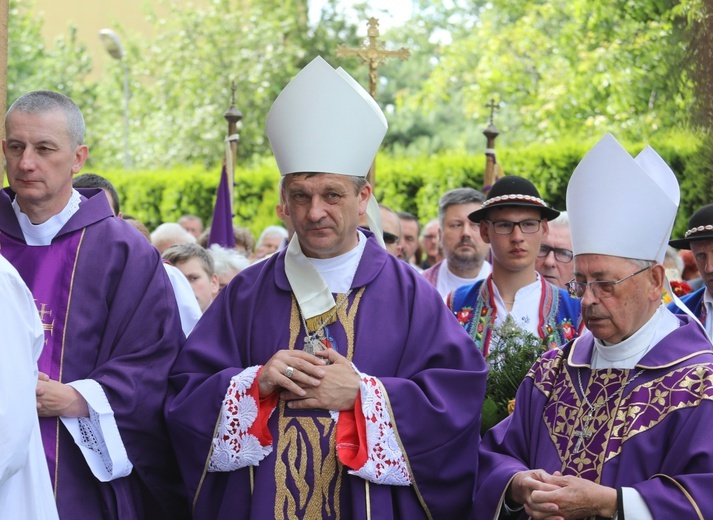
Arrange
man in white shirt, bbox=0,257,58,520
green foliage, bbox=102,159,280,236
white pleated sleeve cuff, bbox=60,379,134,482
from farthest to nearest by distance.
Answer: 1. green foliage, bbox=102,159,280,236
2. white pleated sleeve cuff, bbox=60,379,134,482
3. man in white shirt, bbox=0,257,58,520

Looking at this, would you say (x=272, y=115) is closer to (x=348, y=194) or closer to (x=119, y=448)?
(x=348, y=194)

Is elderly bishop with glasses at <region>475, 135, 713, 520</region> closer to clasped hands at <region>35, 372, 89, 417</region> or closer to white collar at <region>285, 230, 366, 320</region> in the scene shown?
white collar at <region>285, 230, 366, 320</region>

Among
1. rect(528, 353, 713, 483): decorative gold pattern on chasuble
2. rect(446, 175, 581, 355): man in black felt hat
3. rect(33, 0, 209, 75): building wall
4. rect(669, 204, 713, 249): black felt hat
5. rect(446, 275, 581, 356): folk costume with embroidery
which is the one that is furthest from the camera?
rect(33, 0, 209, 75): building wall

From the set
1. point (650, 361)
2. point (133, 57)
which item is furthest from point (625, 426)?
point (133, 57)

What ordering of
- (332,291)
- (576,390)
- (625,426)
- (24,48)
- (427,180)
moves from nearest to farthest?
(625,426), (576,390), (332,291), (427,180), (24,48)

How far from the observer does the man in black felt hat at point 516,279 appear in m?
5.61

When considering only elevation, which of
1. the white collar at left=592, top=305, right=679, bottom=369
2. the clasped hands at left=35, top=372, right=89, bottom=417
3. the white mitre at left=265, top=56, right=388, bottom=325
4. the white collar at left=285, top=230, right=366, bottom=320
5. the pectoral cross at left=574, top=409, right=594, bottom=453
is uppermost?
the white mitre at left=265, top=56, right=388, bottom=325

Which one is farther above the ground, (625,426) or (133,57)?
(133,57)

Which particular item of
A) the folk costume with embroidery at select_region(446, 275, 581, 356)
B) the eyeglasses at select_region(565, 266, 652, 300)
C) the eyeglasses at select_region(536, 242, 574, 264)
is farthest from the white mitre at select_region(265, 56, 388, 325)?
the eyeglasses at select_region(536, 242, 574, 264)

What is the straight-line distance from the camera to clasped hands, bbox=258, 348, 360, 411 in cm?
390

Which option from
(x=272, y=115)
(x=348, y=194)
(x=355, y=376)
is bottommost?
(x=355, y=376)

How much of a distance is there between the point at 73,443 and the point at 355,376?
1133 millimetres

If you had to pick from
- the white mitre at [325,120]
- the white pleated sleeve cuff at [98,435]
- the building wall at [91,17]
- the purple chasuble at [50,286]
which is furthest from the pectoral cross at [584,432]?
the building wall at [91,17]

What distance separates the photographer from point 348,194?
4.14 metres
